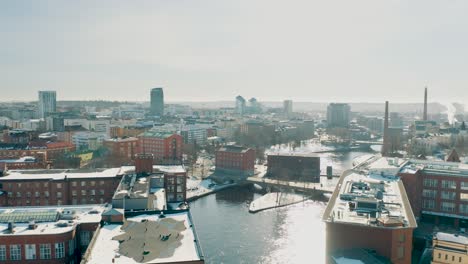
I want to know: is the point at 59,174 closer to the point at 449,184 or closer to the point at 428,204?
the point at 428,204

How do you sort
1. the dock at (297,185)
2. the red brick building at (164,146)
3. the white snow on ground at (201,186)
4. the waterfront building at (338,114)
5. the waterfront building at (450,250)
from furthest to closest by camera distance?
1. the waterfront building at (338,114)
2. the red brick building at (164,146)
3. the dock at (297,185)
4. the white snow on ground at (201,186)
5. the waterfront building at (450,250)

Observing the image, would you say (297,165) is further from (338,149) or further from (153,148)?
(338,149)

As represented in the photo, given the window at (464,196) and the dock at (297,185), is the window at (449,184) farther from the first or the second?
the dock at (297,185)

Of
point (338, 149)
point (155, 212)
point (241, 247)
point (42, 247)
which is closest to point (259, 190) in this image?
point (241, 247)

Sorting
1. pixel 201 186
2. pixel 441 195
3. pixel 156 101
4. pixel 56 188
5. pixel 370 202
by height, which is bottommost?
pixel 201 186

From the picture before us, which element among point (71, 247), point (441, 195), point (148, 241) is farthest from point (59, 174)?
point (441, 195)

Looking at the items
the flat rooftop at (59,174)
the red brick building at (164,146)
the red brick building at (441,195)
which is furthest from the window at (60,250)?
the red brick building at (164,146)
